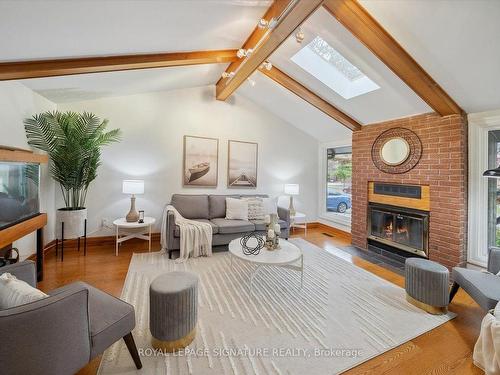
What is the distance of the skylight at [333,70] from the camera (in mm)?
3311

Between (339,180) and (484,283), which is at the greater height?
(339,180)

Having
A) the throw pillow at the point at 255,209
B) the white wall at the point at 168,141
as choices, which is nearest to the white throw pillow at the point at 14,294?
the white wall at the point at 168,141

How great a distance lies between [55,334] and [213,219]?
121 inches

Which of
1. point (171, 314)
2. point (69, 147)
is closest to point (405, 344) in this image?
point (171, 314)

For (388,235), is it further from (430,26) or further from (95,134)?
(95,134)

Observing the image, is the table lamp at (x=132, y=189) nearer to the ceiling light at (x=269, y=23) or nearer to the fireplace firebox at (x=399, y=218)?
the ceiling light at (x=269, y=23)

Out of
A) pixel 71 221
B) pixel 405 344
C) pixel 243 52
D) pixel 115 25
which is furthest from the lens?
pixel 71 221

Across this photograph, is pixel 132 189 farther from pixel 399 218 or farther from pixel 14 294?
pixel 399 218

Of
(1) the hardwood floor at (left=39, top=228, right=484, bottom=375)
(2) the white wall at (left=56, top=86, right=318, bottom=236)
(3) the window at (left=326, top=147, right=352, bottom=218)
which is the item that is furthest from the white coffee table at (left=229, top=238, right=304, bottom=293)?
(3) the window at (left=326, top=147, right=352, bottom=218)

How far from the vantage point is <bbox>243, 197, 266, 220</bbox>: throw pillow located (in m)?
4.27

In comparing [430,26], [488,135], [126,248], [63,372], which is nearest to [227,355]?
[63,372]

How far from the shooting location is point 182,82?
4.03 meters

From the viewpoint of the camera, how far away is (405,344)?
5.90ft

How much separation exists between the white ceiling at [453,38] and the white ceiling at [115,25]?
4.21 ft
